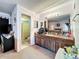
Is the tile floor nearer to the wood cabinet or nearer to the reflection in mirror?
the wood cabinet

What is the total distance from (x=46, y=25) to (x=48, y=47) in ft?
4.48

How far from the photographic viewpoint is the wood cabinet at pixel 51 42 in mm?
2883

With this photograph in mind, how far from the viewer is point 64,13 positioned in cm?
A: 341

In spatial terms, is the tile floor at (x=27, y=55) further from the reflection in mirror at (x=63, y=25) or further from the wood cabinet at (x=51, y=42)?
the reflection in mirror at (x=63, y=25)

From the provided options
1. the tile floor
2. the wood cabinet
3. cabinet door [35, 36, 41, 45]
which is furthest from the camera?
cabinet door [35, 36, 41, 45]

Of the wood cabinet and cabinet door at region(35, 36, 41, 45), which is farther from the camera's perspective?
cabinet door at region(35, 36, 41, 45)

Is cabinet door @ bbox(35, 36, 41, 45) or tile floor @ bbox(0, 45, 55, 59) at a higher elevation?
cabinet door @ bbox(35, 36, 41, 45)

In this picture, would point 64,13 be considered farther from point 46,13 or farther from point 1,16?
point 1,16

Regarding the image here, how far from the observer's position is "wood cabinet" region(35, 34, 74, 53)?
9.46 feet

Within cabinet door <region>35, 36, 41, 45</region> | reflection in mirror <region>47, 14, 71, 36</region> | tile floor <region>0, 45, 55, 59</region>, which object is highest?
reflection in mirror <region>47, 14, 71, 36</region>

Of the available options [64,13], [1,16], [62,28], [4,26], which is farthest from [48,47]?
[1,16]

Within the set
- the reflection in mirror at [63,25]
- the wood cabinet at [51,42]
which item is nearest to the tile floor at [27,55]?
the wood cabinet at [51,42]

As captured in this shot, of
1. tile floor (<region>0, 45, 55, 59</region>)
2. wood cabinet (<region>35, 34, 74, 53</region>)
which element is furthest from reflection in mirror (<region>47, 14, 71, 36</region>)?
tile floor (<region>0, 45, 55, 59</region>)

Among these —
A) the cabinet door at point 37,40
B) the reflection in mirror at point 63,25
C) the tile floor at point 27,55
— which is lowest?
the tile floor at point 27,55
